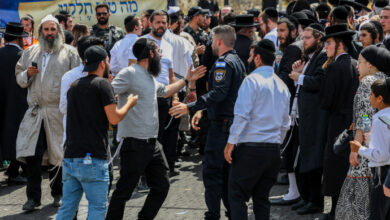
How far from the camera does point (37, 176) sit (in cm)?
752

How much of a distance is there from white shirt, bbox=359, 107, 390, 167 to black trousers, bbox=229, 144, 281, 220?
34.1 inches

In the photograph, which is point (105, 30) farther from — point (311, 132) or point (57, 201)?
point (311, 132)

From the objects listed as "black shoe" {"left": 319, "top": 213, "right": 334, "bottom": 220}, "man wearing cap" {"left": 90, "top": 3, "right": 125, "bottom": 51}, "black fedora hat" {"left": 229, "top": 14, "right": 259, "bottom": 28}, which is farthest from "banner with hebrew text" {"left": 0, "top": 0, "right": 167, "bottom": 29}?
"black shoe" {"left": 319, "top": 213, "right": 334, "bottom": 220}

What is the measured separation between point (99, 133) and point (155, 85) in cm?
91

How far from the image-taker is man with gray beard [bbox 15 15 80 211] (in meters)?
7.48

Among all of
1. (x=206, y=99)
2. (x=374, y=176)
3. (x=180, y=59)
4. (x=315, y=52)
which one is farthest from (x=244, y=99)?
(x=180, y=59)

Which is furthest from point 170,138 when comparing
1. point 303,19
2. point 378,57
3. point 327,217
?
point 378,57

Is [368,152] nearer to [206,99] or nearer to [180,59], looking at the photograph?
[206,99]

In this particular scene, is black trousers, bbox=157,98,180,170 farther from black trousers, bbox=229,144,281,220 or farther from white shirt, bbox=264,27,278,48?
black trousers, bbox=229,144,281,220

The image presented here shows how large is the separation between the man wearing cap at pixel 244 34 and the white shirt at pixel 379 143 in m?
3.99

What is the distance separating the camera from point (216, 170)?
6453 mm

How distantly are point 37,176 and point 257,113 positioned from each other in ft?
10.8

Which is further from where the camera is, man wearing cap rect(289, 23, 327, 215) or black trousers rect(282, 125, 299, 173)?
black trousers rect(282, 125, 299, 173)

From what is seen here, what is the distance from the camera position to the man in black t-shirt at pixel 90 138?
18.2 ft
